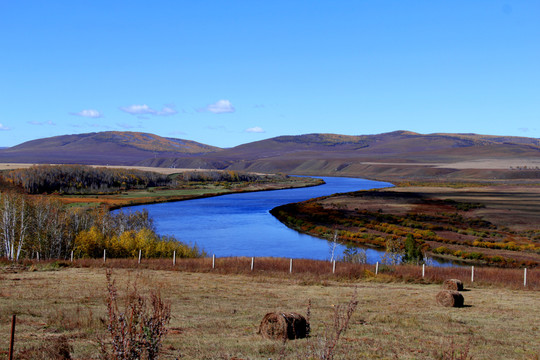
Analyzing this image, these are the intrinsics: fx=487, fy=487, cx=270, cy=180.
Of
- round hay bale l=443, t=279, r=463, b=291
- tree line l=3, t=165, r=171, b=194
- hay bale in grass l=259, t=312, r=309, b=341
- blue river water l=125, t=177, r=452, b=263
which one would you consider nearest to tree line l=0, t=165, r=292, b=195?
tree line l=3, t=165, r=171, b=194

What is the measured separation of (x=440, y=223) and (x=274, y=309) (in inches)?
2591

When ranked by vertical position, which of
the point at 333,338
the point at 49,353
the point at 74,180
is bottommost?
the point at 49,353

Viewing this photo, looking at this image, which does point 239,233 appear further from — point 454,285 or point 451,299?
point 451,299

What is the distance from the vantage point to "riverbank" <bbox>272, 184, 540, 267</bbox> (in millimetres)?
53344

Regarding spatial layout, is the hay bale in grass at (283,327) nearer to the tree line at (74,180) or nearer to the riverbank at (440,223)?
the riverbank at (440,223)

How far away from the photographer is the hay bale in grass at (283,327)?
1152cm

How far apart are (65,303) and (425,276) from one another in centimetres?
1859

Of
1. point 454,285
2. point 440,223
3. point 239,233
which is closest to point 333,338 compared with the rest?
point 454,285

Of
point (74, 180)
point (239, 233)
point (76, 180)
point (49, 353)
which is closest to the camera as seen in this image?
point (49, 353)

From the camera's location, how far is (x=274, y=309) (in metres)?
16.1

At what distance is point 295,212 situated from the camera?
8569cm

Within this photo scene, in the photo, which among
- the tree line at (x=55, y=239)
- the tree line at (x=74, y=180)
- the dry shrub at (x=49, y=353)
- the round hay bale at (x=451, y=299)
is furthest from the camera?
the tree line at (x=74, y=180)

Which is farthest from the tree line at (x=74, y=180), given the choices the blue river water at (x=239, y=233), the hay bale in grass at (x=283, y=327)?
the hay bale in grass at (x=283, y=327)

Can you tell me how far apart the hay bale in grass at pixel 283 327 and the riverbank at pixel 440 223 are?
39370 millimetres
